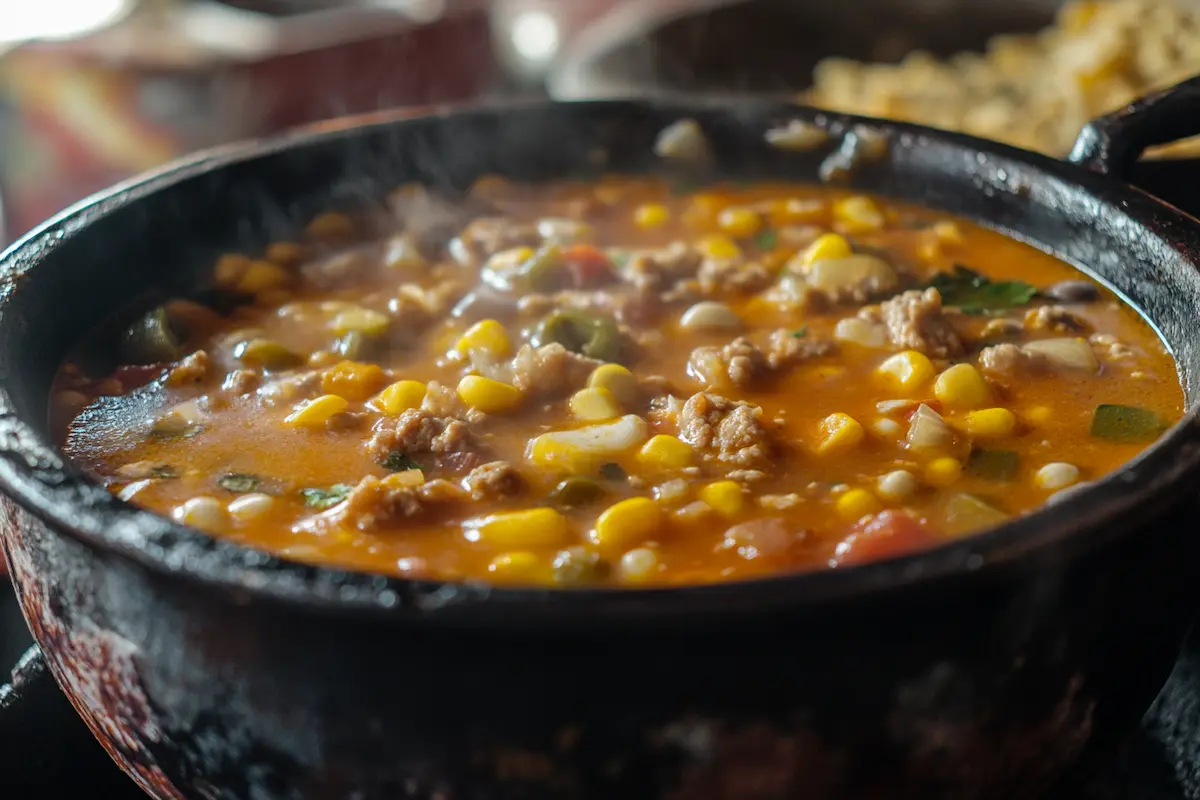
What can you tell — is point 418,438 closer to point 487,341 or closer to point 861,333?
point 487,341

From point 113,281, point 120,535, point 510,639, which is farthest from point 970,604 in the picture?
point 113,281

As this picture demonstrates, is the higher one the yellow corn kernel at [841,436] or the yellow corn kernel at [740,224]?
the yellow corn kernel at [740,224]

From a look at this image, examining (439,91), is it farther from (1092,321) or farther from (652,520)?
(652,520)

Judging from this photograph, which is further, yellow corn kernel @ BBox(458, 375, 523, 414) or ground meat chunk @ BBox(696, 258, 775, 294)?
ground meat chunk @ BBox(696, 258, 775, 294)

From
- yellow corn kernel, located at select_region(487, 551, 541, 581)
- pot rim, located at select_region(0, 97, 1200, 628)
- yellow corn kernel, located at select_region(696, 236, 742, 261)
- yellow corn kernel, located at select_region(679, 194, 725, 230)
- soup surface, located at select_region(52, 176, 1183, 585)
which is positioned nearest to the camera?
pot rim, located at select_region(0, 97, 1200, 628)

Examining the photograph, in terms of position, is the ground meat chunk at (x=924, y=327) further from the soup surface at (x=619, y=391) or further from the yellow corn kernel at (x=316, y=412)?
the yellow corn kernel at (x=316, y=412)

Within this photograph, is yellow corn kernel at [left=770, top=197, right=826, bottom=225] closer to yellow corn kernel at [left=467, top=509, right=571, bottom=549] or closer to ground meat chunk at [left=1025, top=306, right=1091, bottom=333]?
ground meat chunk at [left=1025, top=306, right=1091, bottom=333]

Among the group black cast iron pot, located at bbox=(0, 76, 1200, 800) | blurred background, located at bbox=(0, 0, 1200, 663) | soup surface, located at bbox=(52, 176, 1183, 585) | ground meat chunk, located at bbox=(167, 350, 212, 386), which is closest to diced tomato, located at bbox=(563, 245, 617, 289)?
soup surface, located at bbox=(52, 176, 1183, 585)

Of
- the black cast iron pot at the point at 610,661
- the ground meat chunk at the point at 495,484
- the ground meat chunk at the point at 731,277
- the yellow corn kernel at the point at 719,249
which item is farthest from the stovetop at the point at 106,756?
the yellow corn kernel at the point at 719,249

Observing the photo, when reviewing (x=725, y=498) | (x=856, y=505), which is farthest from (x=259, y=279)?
(x=856, y=505)
